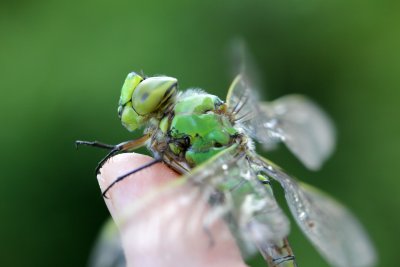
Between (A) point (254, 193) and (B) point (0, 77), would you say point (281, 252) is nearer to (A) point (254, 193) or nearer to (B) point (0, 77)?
(A) point (254, 193)

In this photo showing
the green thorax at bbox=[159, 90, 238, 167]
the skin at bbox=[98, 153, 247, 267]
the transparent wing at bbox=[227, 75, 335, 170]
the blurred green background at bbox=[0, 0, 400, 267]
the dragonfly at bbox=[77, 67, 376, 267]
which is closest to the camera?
the skin at bbox=[98, 153, 247, 267]

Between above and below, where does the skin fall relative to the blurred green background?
above

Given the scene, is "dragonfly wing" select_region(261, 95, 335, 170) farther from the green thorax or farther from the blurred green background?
the blurred green background

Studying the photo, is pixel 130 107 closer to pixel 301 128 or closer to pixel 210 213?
pixel 210 213

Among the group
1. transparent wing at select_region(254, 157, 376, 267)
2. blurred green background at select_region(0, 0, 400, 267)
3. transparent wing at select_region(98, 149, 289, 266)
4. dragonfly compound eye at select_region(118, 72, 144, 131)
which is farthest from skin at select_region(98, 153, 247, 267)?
blurred green background at select_region(0, 0, 400, 267)

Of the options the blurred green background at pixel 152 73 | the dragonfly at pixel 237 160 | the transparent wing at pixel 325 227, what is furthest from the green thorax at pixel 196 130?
the blurred green background at pixel 152 73

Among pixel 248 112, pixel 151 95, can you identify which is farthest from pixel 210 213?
pixel 248 112
